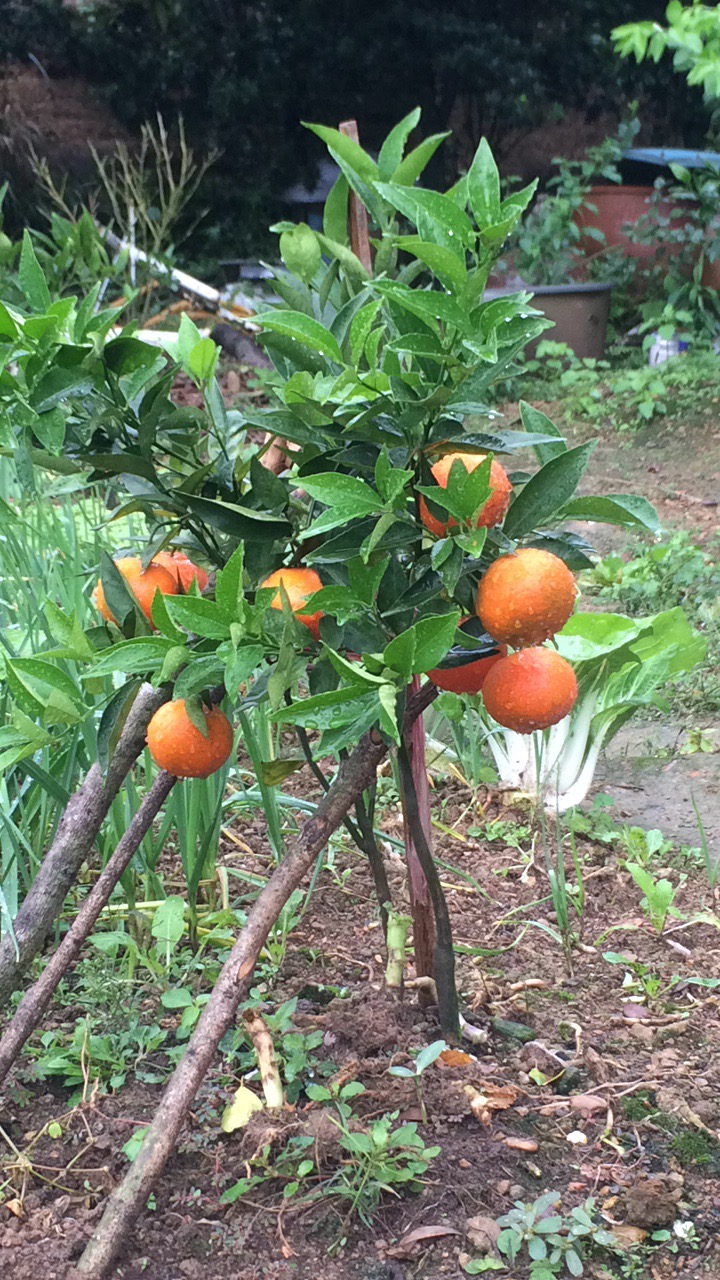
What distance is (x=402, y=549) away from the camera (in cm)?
104

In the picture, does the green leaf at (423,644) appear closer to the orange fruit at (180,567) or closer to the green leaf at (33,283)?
the orange fruit at (180,567)

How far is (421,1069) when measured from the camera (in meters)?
1.31

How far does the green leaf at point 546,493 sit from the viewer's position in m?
0.99

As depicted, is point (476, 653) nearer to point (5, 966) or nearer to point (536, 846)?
point (5, 966)

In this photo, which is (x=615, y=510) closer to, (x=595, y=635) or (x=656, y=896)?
(x=656, y=896)

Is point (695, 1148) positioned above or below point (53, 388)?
below

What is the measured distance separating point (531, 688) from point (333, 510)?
0.76 feet

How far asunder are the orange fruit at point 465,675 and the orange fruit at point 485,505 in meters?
0.12

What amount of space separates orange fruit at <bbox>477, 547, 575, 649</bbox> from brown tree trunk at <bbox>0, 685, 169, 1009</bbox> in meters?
0.42

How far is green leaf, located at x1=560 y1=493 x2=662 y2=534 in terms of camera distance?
40.1 inches

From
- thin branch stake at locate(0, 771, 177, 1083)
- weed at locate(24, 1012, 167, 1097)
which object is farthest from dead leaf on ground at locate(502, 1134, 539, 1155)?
thin branch stake at locate(0, 771, 177, 1083)

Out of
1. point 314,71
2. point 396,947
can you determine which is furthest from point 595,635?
point 314,71

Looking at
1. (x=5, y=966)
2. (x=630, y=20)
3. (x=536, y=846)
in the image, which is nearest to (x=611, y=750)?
(x=536, y=846)

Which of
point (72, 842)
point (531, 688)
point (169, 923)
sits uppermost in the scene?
point (531, 688)
